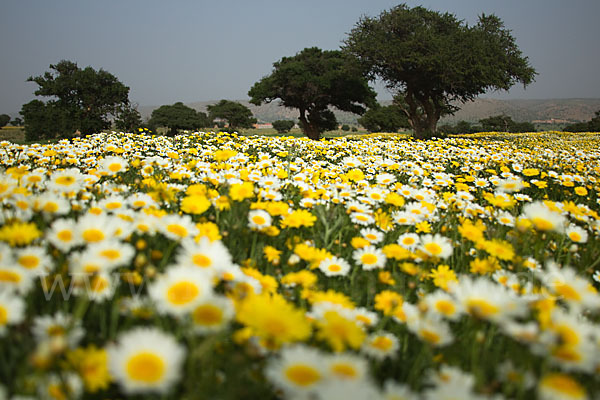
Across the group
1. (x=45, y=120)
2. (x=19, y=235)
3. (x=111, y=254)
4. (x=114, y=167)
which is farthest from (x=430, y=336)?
(x=45, y=120)

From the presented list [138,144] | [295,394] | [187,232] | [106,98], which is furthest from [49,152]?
[106,98]

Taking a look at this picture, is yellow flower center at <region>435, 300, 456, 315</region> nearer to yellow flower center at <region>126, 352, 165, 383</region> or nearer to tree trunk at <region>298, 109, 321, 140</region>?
yellow flower center at <region>126, 352, 165, 383</region>

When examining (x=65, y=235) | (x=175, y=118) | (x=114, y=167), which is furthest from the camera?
(x=175, y=118)

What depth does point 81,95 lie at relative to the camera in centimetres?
3297

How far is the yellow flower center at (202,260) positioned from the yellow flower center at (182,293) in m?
0.21

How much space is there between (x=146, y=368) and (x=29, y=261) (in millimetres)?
680

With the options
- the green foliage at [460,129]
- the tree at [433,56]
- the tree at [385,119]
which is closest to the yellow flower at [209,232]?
the tree at [433,56]

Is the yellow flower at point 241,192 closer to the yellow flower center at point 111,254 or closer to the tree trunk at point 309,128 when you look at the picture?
the yellow flower center at point 111,254

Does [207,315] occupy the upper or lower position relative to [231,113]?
lower

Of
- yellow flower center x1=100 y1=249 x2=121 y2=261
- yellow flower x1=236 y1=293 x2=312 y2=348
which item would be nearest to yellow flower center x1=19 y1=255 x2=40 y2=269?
yellow flower center x1=100 y1=249 x2=121 y2=261

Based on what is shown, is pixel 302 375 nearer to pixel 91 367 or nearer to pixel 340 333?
pixel 340 333

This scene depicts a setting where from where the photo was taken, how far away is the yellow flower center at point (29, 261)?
3.35ft

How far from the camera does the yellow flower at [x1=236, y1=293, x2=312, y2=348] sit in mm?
787

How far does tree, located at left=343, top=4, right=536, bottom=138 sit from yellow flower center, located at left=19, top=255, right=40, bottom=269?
1776 cm
